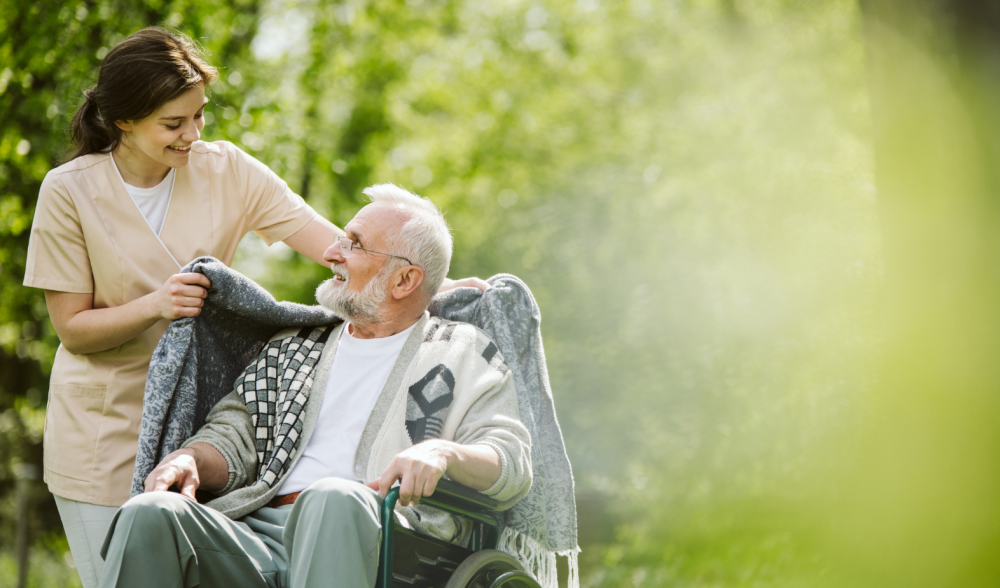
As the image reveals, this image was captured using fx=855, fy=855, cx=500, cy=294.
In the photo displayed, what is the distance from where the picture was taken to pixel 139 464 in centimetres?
207

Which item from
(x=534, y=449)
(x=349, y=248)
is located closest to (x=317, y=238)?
(x=349, y=248)

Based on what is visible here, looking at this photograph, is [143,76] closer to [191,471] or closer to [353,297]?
[353,297]

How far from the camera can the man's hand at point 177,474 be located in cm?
194

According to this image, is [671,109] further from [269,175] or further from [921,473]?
[269,175]

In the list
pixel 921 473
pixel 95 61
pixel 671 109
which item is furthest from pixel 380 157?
pixel 921 473

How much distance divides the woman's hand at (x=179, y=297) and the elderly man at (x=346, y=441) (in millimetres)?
318

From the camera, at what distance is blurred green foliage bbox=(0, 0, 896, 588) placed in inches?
194

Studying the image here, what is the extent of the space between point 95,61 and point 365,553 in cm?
440

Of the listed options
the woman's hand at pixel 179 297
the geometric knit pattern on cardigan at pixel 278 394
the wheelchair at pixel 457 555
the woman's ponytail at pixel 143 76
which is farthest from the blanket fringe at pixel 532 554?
the woman's ponytail at pixel 143 76

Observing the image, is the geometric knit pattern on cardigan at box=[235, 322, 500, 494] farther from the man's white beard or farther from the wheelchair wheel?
the wheelchair wheel

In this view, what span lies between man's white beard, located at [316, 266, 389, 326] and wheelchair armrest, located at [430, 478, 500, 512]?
2.08ft

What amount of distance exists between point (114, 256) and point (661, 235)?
16.8 feet

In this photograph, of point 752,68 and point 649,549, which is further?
point 752,68

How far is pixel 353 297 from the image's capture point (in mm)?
2344
